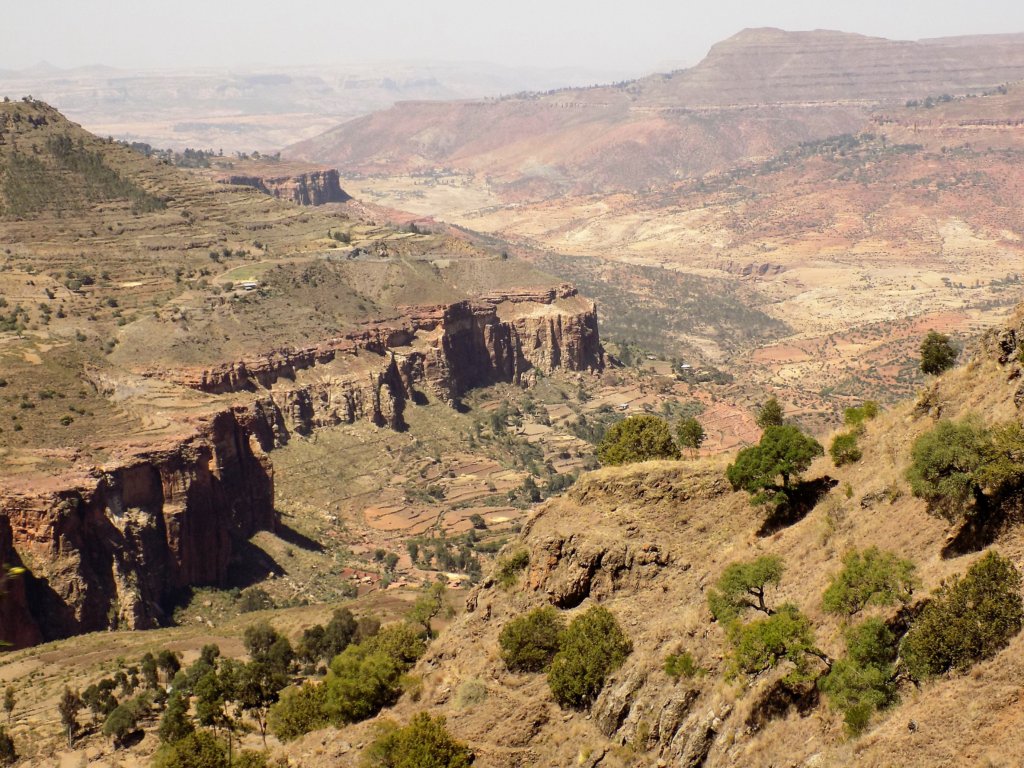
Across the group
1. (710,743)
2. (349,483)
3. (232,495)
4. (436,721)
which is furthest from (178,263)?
(710,743)

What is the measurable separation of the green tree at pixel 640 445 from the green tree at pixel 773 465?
1234 cm

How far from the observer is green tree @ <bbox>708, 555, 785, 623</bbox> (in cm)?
3688

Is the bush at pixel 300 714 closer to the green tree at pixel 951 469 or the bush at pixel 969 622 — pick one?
the green tree at pixel 951 469

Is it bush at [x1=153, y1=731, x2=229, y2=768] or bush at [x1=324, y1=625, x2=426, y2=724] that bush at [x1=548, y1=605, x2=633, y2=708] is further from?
bush at [x1=153, y1=731, x2=229, y2=768]

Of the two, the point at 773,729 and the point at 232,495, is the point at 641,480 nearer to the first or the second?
the point at 773,729

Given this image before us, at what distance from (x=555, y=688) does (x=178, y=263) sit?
8958 cm

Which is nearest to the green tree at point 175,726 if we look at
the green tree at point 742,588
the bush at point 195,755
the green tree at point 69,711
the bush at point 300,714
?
the bush at point 300,714

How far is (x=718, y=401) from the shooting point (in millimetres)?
134750

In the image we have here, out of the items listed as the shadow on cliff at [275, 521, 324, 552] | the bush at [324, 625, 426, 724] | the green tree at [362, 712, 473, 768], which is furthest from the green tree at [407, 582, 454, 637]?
the shadow on cliff at [275, 521, 324, 552]

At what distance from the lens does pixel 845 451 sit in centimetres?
4500

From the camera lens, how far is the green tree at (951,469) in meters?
33.7

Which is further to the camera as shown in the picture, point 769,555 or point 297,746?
point 297,746

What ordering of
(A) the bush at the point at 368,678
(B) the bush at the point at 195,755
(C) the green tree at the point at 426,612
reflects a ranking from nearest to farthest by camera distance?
(B) the bush at the point at 195,755, (A) the bush at the point at 368,678, (C) the green tree at the point at 426,612

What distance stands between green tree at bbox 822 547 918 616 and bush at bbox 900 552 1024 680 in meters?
2.20
